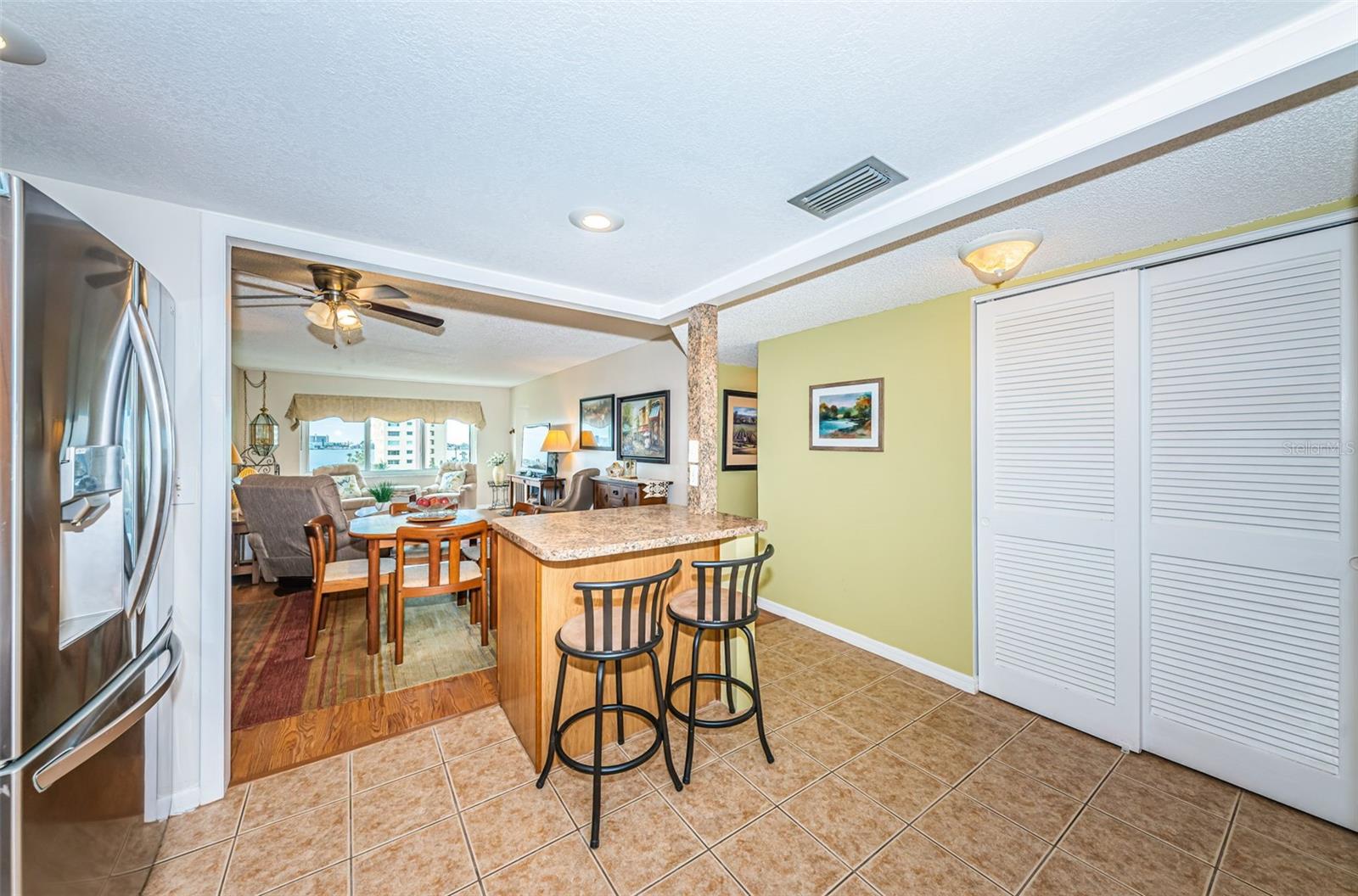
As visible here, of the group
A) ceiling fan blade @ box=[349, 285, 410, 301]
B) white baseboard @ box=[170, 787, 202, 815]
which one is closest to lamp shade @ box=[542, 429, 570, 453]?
ceiling fan blade @ box=[349, 285, 410, 301]

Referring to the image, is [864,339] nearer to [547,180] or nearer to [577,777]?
[547,180]

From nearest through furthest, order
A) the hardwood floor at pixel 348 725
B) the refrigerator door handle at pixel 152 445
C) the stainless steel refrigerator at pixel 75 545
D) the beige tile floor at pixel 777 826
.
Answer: the stainless steel refrigerator at pixel 75 545 → the refrigerator door handle at pixel 152 445 → the beige tile floor at pixel 777 826 → the hardwood floor at pixel 348 725

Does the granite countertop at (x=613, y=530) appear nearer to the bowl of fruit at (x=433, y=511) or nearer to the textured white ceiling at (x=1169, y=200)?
the bowl of fruit at (x=433, y=511)

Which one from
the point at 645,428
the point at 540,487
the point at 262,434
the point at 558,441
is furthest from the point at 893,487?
the point at 262,434

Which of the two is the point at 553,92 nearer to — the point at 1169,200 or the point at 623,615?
the point at 623,615

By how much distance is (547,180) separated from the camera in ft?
5.69

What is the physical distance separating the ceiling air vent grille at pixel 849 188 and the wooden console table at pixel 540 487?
5307mm

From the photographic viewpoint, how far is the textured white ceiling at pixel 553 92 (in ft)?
3.49

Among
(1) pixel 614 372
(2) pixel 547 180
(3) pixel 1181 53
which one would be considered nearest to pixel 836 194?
(3) pixel 1181 53

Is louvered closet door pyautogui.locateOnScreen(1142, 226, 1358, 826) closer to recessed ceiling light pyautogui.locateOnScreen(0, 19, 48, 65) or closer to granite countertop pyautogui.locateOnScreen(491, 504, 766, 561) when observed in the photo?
granite countertop pyautogui.locateOnScreen(491, 504, 766, 561)

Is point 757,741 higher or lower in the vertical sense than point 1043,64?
lower

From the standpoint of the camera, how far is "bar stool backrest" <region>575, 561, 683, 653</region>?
1672 millimetres

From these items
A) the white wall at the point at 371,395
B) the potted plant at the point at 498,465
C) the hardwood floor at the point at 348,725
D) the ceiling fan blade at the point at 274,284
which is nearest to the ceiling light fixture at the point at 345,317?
the ceiling fan blade at the point at 274,284

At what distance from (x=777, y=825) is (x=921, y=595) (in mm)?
1747
